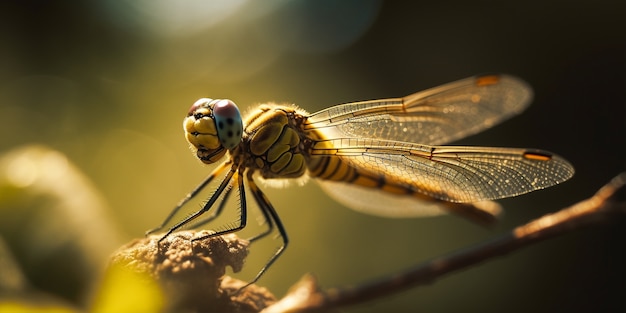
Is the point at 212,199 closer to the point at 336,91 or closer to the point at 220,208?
the point at 220,208

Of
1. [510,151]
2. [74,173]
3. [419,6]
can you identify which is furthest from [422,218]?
[74,173]

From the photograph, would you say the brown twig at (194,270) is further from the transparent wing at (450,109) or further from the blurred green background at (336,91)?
the blurred green background at (336,91)

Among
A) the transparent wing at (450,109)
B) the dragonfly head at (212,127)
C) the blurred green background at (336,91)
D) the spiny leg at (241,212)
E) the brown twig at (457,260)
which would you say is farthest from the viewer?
the blurred green background at (336,91)

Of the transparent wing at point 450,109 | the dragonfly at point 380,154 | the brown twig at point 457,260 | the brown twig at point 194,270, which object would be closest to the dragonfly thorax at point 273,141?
the dragonfly at point 380,154

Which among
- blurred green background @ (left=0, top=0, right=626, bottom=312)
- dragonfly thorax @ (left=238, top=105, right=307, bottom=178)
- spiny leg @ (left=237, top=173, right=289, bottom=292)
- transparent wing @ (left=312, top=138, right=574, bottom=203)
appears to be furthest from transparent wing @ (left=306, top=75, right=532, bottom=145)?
blurred green background @ (left=0, top=0, right=626, bottom=312)

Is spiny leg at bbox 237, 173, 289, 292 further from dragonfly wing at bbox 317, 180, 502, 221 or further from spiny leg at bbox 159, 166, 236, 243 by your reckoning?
dragonfly wing at bbox 317, 180, 502, 221

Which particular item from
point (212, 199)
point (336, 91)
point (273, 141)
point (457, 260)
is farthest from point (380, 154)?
point (336, 91)
